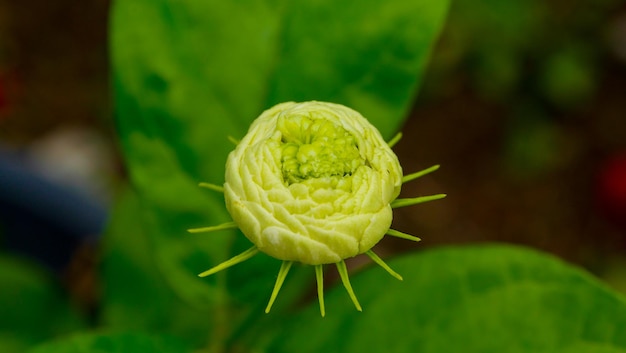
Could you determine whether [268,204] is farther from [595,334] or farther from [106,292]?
[106,292]

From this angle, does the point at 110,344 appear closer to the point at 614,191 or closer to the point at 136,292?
the point at 136,292

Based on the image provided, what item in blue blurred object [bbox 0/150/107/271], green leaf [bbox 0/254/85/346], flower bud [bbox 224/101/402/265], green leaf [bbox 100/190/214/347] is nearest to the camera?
flower bud [bbox 224/101/402/265]

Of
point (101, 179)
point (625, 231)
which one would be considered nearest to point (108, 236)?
point (101, 179)

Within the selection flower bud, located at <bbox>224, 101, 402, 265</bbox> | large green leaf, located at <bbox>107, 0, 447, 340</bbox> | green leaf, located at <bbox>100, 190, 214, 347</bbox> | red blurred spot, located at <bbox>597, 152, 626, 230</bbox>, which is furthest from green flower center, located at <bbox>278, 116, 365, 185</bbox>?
red blurred spot, located at <bbox>597, 152, 626, 230</bbox>

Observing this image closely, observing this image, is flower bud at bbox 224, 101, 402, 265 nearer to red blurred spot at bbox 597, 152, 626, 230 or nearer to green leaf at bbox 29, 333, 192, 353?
green leaf at bbox 29, 333, 192, 353

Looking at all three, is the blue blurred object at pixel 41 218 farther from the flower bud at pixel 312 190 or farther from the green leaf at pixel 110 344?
the flower bud at pixel 312 190

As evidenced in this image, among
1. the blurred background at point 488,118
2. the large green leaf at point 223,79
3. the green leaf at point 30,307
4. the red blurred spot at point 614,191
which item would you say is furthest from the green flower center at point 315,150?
the red blurred spot at point 614,191
